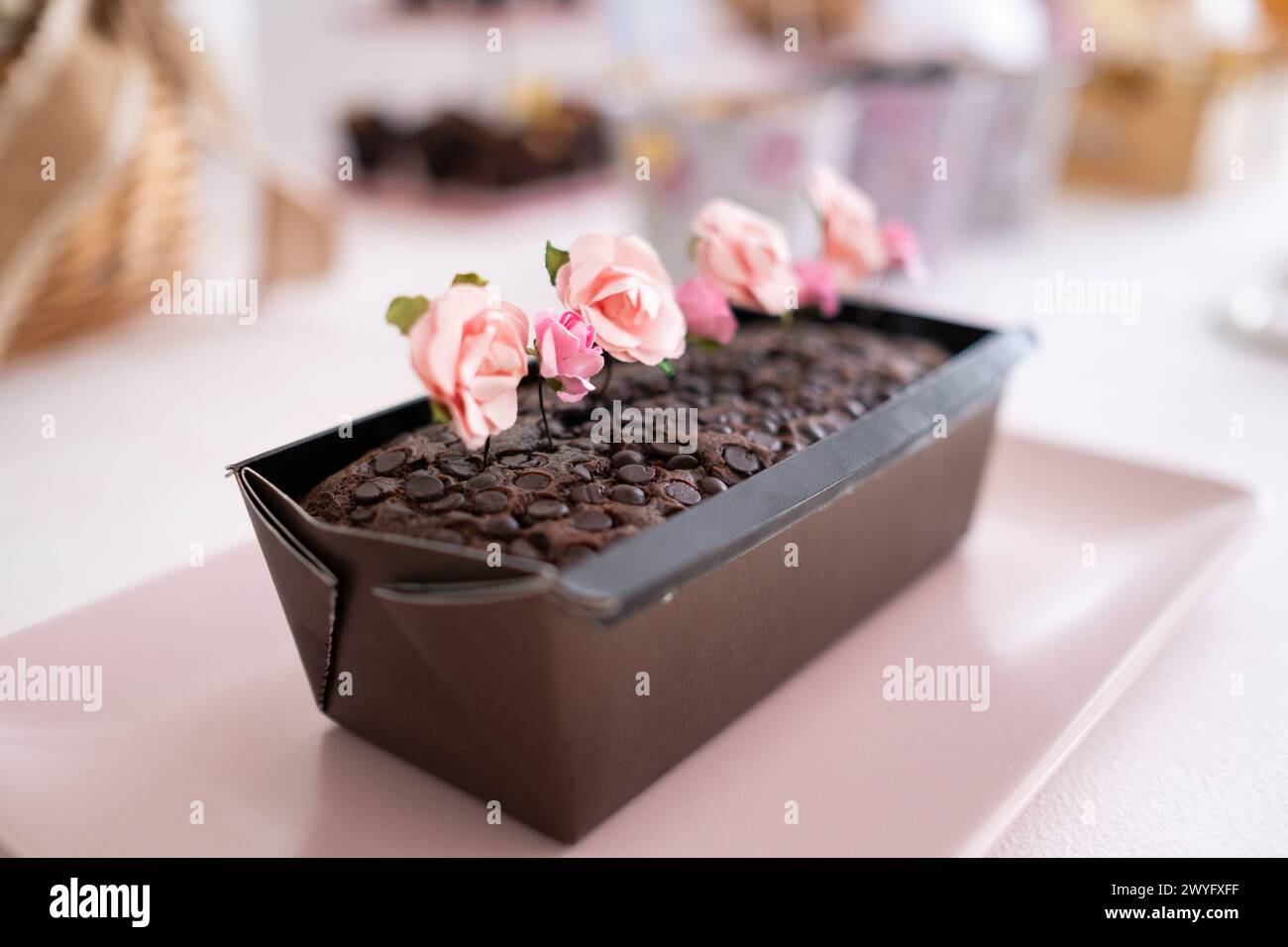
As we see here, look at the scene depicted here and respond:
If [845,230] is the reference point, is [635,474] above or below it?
below

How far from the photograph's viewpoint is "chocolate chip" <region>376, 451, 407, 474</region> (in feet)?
1.44

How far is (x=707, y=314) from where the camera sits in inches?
19.6

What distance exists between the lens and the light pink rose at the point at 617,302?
42 cm

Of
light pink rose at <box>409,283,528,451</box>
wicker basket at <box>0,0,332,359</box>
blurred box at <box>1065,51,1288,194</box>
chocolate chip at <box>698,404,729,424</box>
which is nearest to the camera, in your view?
light pink rose at <box>409,283,528,451</box>

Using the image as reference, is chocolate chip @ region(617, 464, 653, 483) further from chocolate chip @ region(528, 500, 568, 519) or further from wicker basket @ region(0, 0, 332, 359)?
wicker basket @ region(0, 0, 332, 359)

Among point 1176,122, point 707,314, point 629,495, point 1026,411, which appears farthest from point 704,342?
point 1176,122

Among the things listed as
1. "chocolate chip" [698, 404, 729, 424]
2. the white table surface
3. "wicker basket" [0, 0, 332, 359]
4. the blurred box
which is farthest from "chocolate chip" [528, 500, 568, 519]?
the blurred box

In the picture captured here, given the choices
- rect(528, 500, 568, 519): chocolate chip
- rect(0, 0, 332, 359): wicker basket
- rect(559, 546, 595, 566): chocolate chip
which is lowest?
rect(559, 546, 595, 566): chocolate chip

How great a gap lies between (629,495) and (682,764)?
116 millimetres

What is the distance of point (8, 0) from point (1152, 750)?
806 mm

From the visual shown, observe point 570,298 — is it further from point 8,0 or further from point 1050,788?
point 8,0

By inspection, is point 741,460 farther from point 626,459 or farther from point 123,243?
point 123,243

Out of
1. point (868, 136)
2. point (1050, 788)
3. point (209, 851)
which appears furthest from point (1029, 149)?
point (209, 851)

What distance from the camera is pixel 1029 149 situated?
3.77 feet
